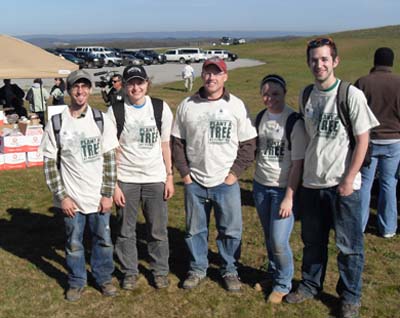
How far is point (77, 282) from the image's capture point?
13.7 feet

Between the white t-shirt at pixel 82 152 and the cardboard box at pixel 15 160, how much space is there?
19.1ft

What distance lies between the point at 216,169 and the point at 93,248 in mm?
1248

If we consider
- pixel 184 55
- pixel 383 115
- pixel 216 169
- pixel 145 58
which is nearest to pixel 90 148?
pixel 216 169

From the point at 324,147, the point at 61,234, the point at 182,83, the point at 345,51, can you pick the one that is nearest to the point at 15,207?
the point at 61,234

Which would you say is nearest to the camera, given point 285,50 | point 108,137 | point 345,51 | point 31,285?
point 108,137

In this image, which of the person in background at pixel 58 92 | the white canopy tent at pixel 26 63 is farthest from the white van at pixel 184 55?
the white canopy tent at pixel 26 63

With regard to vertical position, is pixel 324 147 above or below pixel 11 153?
above

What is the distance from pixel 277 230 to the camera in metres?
3.83

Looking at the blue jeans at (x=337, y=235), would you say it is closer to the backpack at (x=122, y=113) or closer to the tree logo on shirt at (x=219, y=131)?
the tree logo on shirt at (x=219, y=131)

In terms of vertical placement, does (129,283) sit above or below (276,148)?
below

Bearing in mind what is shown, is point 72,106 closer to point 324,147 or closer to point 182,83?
point 324,147

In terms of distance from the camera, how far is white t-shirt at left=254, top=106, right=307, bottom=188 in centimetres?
362

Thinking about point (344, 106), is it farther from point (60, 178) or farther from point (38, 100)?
point (38, 100)

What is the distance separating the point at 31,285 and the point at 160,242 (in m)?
1.29
